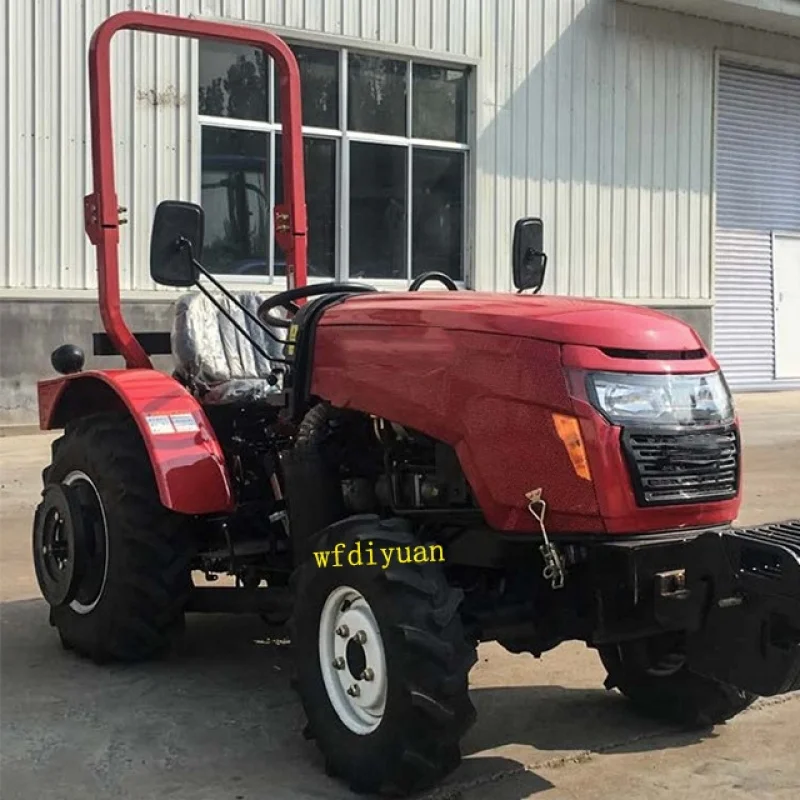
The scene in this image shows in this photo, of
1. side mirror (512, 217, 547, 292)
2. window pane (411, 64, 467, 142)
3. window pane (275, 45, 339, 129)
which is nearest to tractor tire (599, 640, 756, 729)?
side mirror (512, 217, 547, 292)

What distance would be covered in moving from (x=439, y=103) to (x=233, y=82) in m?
2.77

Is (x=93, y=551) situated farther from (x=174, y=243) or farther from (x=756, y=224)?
(x=756, y=224)

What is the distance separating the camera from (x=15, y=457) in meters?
10.3

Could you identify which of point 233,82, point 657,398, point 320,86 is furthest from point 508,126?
point 657,398

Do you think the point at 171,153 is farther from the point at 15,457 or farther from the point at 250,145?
the point at 15,457

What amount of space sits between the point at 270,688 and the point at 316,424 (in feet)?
3.71

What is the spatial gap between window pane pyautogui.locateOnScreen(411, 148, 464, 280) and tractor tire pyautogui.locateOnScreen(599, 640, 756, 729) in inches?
410

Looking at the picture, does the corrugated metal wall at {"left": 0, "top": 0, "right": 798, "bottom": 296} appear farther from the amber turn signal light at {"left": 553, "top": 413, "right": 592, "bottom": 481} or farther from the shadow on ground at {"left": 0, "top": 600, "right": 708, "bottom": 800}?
the amber turn signal light at {"left": 553, "top": 413, "right": 592, "bottom": 481}

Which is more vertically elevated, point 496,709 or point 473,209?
point 473,209

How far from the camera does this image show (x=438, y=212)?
48.6ft

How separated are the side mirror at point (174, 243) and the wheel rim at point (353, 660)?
1273 mm

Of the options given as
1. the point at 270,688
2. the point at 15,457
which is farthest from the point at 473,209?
the point at 270,688

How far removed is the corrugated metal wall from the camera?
463 inches

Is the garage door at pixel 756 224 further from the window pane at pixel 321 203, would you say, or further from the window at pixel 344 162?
the window pane at pixel 321 203
